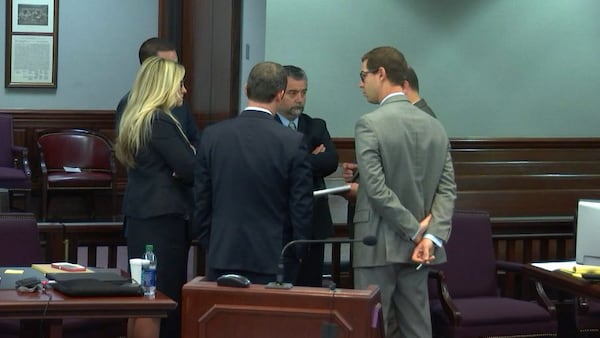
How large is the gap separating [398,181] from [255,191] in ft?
1.86

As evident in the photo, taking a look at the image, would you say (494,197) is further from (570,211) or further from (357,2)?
(357,2)

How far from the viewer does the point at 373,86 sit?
169 inches

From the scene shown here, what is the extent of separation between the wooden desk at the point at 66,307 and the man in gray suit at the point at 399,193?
99cm

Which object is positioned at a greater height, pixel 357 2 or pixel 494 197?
pixel 357 2

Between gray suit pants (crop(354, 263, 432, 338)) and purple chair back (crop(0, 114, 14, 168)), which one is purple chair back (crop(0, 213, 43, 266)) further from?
purple chair back (crop(0, 114, 14, 168))

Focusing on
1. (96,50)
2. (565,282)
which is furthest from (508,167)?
(565,282)

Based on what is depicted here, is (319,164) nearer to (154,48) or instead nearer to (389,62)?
(389,62)

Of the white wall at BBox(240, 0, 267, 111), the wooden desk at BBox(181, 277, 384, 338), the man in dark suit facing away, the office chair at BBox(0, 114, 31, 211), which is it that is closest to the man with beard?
the man in dark suit facing away

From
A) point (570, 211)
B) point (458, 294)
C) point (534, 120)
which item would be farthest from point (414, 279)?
point (534, 120)

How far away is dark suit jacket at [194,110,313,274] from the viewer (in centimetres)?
411

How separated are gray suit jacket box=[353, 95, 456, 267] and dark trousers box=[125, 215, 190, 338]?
2.51 feet

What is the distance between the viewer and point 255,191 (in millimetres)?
4105

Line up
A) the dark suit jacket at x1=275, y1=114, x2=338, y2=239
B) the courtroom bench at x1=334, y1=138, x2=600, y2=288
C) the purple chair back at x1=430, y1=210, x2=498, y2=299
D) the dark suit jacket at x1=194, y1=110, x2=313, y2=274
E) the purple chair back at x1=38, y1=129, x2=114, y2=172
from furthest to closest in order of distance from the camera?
1. the purple chair back at x1=38, y1=129, x2=114, y2=172
2. the courtroom bench at x1=334, y1=138, x2=600, y2=288
3. the purple chair back at x1=430, y1=210, x2=498, y2=299
4. the dark suit jacket at x1=275, y1=114, x2=338, y2=239
5. the dark suit jacket at x1=194, y1=110, x2=313, y2=274

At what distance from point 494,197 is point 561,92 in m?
2.97
